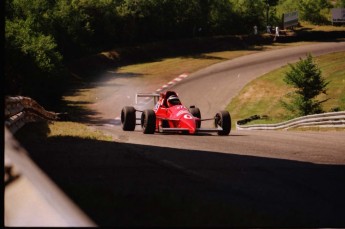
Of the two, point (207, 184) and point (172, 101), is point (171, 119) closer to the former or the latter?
point (172, 101)

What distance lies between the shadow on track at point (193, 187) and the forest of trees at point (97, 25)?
17.8m

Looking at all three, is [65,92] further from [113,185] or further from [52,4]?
[113,185]

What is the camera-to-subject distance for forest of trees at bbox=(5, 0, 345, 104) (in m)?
26.7

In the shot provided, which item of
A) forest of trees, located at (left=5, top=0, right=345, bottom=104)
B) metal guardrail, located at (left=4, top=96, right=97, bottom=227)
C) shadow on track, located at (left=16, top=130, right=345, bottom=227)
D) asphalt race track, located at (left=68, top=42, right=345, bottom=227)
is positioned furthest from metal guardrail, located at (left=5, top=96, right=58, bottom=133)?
forest of trees, located at (left=5, top=0, right=345, bottom=104)

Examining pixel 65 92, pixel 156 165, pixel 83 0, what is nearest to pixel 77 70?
pixel 65 92

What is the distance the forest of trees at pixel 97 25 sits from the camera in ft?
87.6

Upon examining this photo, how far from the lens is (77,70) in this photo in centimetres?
4097

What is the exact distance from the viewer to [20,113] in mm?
11578

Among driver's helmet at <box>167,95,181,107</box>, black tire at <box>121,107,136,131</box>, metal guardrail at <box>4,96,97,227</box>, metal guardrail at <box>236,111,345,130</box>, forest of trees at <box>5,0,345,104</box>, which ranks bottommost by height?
metal guardrail at <box>236,111,345,130</box>

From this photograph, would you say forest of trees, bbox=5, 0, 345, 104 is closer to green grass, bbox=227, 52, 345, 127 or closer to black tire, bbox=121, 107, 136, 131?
black tire, bbox=121, 107, 136, 131

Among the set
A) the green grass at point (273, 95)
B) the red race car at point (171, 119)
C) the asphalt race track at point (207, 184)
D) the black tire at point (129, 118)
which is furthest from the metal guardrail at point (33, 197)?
the green grass at point (273, 95)

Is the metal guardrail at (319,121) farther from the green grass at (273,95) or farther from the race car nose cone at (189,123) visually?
the race car nose cone at (189,123)

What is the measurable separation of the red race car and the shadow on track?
5072 millimetres

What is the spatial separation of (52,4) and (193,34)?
1930cm
